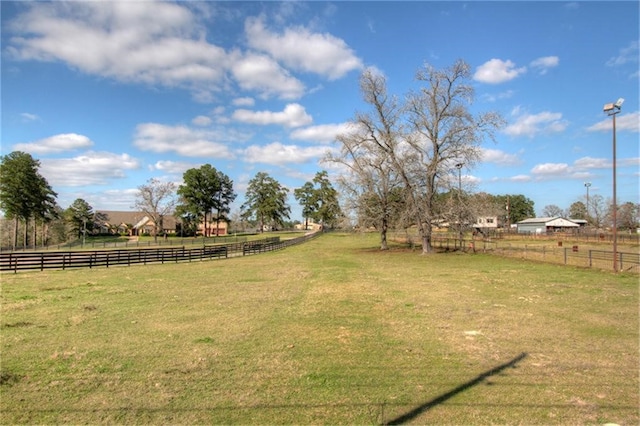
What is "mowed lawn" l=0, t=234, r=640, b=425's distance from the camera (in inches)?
200

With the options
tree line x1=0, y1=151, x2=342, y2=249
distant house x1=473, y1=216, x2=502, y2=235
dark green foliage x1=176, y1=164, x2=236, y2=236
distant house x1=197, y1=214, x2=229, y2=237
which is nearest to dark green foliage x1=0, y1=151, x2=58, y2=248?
tree line x1=0, y1=151, x2=342, y2=249

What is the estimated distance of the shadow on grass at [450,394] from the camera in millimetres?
4867

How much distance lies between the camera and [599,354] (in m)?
7.18

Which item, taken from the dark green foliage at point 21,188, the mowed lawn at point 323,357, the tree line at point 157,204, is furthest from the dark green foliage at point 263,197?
the mowed lawn at point 323,357

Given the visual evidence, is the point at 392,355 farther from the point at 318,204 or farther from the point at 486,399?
the point at 318,204

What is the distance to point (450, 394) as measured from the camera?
18.2 ft

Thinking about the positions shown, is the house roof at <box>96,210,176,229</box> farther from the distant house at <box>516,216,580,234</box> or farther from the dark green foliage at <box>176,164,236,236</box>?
the distant house at <box>516,216,580,234</box>

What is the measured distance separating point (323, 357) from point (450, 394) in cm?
246

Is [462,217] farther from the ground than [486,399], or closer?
farther from the ground

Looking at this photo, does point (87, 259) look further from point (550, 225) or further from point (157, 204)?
point (550, 225)

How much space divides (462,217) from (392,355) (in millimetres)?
26740

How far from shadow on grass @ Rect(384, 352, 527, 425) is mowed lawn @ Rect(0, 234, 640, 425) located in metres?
0.03

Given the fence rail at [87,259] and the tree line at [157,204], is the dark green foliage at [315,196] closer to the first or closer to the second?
the tree line at [157,204]

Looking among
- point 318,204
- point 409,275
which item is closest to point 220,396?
point 409,275
